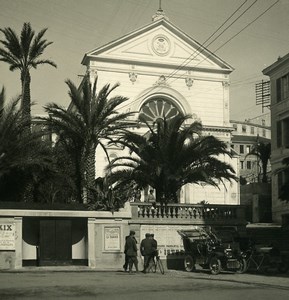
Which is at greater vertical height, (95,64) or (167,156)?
(95,64)

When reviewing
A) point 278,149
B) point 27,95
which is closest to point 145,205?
point 27,95

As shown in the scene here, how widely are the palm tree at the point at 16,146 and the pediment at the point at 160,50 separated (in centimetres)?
2276

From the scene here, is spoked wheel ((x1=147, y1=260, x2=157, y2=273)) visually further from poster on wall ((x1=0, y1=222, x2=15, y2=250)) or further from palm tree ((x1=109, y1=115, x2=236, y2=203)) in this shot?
palm tree ((x1=109, y1=115, x2=236, y2=203))

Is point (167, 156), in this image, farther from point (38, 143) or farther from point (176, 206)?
point (38, 143)

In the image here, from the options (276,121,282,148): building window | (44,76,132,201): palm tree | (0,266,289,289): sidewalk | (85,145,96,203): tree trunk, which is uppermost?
(276,121,282,148): building window

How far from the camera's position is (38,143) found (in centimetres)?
2769

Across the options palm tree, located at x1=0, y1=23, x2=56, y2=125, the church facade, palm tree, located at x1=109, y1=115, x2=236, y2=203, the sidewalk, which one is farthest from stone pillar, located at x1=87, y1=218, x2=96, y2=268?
the church facade

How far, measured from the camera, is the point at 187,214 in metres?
26.9

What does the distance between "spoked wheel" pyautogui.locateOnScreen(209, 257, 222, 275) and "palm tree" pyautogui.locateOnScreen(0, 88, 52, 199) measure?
8568 millimetres

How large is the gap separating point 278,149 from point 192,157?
17.7 metres

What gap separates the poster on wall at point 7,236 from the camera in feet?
75.2

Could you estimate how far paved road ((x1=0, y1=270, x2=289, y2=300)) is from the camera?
13.6 m

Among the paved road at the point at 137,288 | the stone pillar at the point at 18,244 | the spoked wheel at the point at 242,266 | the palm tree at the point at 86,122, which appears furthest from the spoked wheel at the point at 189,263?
the stone pillar at the point at 18,244

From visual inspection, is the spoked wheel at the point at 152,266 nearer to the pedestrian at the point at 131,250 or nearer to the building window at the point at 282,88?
the pedestrian at the point at 131,250
